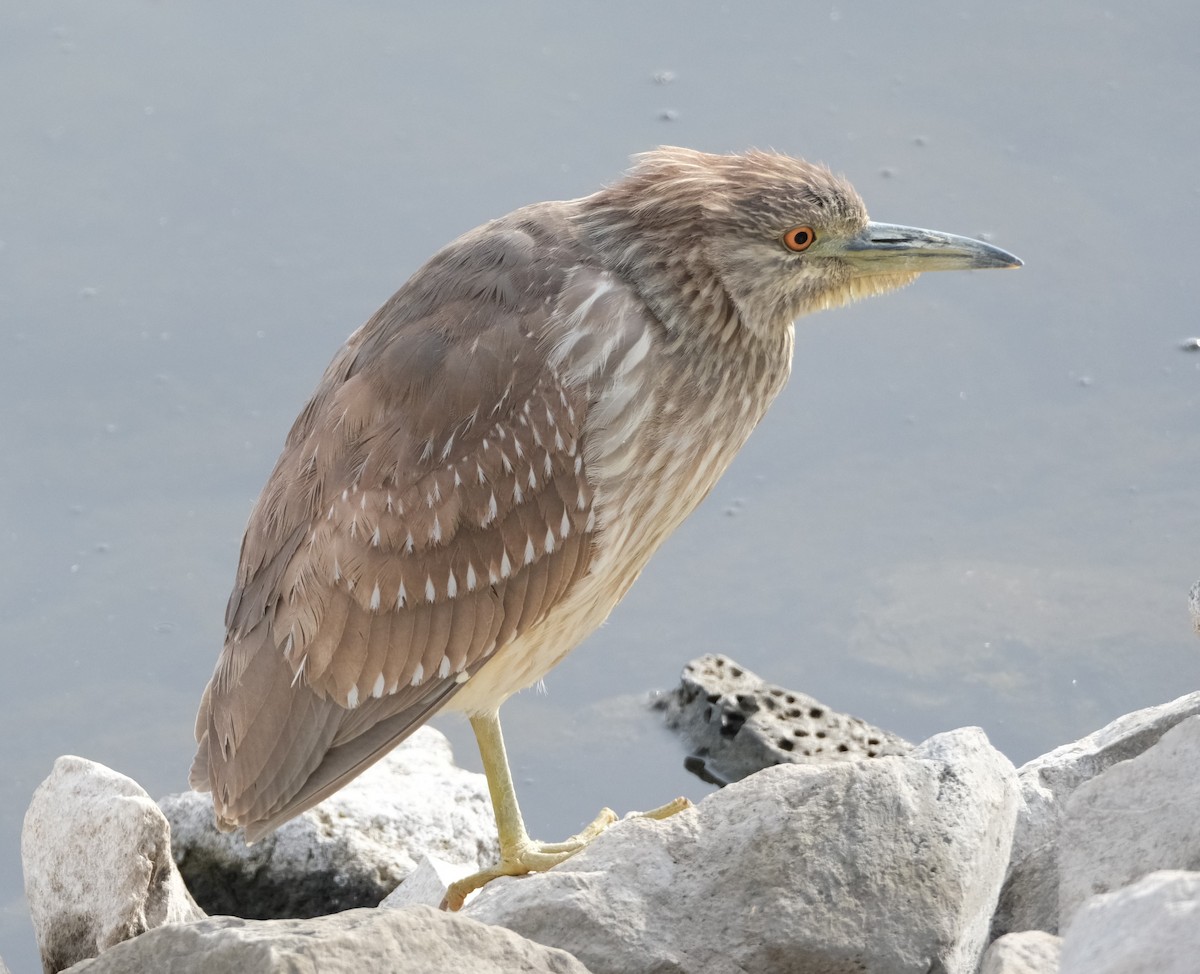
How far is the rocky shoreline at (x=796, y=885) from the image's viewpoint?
3.37 meters

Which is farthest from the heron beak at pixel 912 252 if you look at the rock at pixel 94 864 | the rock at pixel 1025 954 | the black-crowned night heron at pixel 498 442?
the rock at pixel 94 864

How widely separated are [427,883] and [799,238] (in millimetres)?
2149

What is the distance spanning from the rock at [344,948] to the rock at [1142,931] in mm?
974

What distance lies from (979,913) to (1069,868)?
261mm

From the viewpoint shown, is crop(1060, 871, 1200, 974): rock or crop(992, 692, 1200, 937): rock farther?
crop(992, 692, 1200, 937): rock

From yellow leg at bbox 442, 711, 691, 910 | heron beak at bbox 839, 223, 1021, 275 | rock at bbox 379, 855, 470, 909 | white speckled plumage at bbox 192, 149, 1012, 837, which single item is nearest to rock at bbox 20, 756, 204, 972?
white speckled plumage at bbox 192, 149, 1012, 837

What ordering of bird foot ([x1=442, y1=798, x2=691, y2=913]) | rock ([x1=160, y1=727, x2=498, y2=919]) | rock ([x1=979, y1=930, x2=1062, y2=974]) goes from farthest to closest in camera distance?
rock ([x1=160, y1=727, x2=498, y2=919]) < bird foot ([x1=442, y1=798, x2=691, y2=913]) < rock ([x1=979, y1=930, x2=1062, y2=974])

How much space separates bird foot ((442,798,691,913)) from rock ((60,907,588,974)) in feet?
5.29

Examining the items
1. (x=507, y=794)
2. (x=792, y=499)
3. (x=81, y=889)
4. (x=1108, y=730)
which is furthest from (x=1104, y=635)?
(x=81, y=889)

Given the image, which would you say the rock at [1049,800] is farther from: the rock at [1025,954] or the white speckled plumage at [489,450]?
the white speckled plumage at [489,450]

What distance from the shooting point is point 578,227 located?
16.4 ft

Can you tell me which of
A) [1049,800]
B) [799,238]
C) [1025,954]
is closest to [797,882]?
[1025,954]

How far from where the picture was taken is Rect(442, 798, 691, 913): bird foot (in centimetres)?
514

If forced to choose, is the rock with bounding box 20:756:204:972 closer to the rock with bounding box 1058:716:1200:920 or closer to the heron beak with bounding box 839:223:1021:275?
the rock with bounding box 1058:716:1200:920
